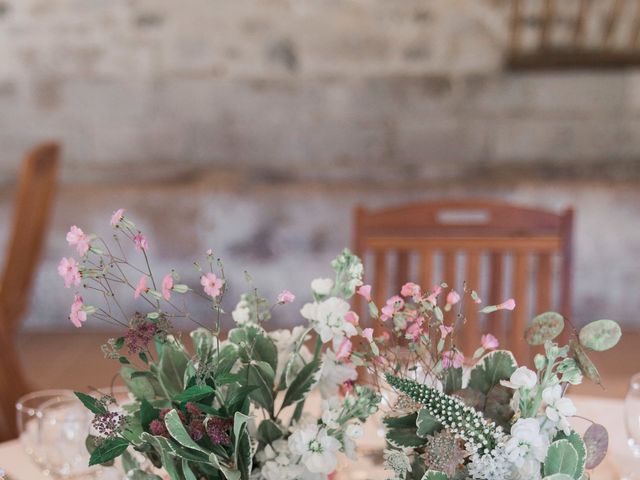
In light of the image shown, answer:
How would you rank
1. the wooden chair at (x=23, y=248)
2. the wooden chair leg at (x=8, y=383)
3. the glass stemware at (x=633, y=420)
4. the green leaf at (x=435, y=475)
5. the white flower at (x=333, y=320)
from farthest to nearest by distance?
the wooden chair at (x=23, y=248), the wooden chair leg at (x=8, y=383), the glass stemware at (x=633, y=420), the white flower at (x=333, y=320), the green leaf at (x=435, y=475)

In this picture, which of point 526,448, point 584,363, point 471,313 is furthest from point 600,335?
point 471,313

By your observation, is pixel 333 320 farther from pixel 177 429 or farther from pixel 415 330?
pixel 177 429

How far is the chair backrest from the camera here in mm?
2166

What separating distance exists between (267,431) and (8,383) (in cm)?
131

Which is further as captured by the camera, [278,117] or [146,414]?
[278,117]

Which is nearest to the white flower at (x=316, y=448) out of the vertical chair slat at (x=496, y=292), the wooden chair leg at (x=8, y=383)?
the vertical chair slat at (x=496, y=292)

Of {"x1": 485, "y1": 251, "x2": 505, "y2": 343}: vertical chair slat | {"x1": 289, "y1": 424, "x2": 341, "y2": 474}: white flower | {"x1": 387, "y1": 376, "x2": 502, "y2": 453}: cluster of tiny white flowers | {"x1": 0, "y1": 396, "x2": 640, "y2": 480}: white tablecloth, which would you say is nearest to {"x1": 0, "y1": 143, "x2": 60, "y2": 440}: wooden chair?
{"x1": 0, "y1": 396, "x2": 640, "y2": 480}: white tablecloth

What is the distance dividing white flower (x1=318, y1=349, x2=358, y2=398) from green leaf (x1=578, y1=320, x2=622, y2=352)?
0.83ft

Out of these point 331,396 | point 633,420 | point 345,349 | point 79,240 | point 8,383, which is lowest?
point 8,383

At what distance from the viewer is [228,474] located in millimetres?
780

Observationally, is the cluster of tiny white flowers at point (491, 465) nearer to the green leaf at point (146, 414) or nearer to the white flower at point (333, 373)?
the white flower at point (333, 373)

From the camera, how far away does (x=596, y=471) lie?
1.11 metres

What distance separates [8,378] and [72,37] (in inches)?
82.1

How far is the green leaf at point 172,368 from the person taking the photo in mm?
885
